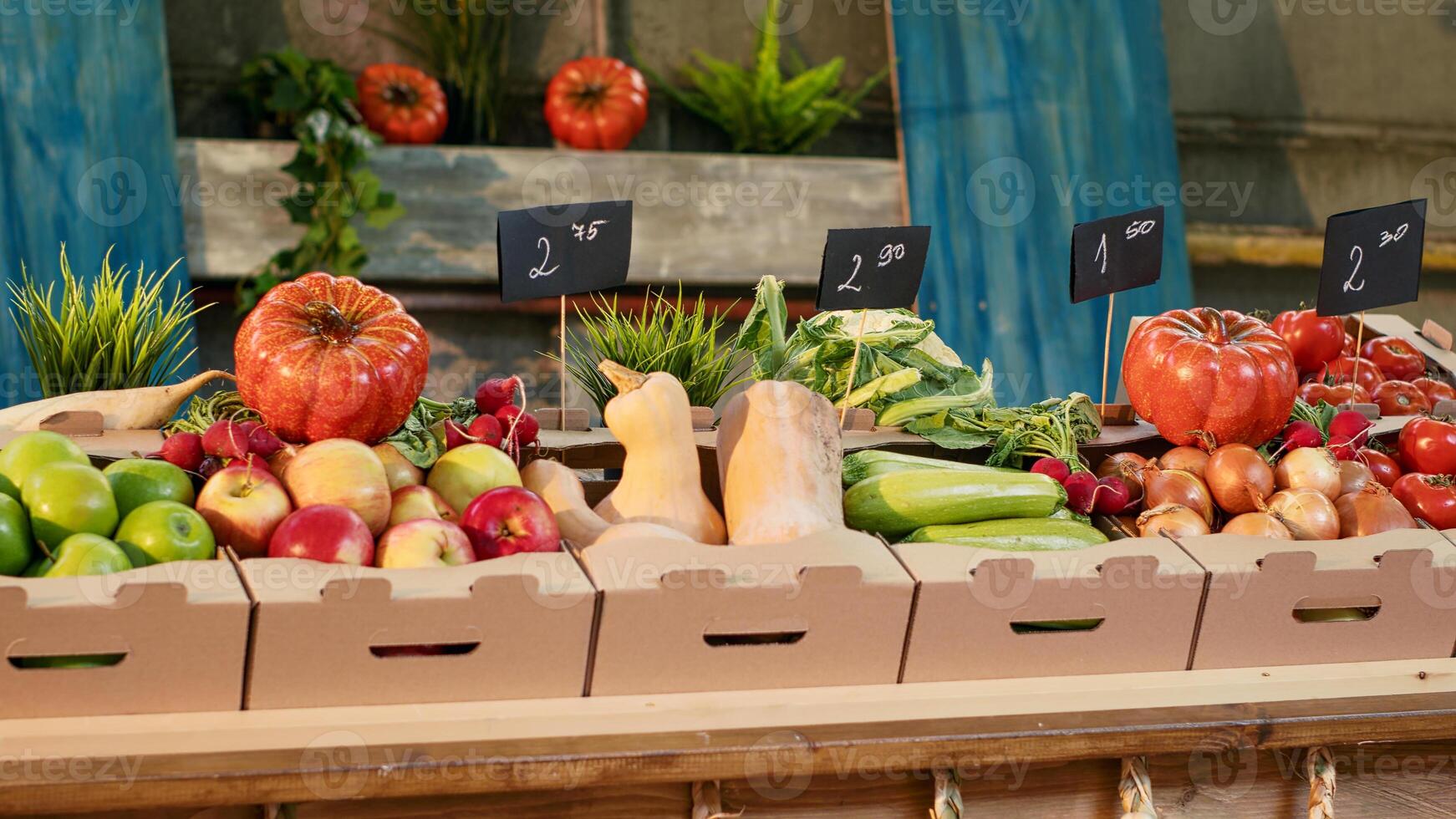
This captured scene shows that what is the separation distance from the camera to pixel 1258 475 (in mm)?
1816

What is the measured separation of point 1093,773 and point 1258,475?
1.98 ft

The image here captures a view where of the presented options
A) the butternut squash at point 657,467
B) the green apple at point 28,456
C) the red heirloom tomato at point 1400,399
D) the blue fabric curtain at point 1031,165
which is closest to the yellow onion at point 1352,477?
the red heirloom tomato at point 1400,399

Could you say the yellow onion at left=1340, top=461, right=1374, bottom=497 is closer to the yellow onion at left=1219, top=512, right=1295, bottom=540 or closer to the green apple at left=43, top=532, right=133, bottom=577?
the yellow onion at left=1219, top=512, right=1295, bottom=540

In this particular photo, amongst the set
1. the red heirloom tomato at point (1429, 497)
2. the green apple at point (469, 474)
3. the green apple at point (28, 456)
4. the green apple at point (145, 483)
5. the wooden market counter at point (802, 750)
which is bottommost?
the wooden market counter at point (802, 750)

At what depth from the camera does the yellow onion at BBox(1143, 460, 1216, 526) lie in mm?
1797

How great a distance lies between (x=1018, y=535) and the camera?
1.67 meters

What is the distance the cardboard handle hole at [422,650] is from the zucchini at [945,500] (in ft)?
2.00

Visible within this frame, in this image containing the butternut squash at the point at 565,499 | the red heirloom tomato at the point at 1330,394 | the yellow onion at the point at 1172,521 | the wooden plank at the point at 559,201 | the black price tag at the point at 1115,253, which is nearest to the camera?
the butternut squash at the point at 565,499

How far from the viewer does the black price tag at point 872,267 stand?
6.12 ft

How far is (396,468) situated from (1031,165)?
3455 millimetres

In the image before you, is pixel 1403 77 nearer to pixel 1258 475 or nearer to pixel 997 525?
pixel 1258 475

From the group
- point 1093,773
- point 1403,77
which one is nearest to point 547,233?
point 1093,773

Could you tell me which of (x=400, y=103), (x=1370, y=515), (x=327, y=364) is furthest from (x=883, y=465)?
(x=400, y=103)

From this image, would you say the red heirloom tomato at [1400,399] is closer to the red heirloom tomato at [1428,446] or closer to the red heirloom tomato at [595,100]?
the red heirloom tomato at [1428,446]
